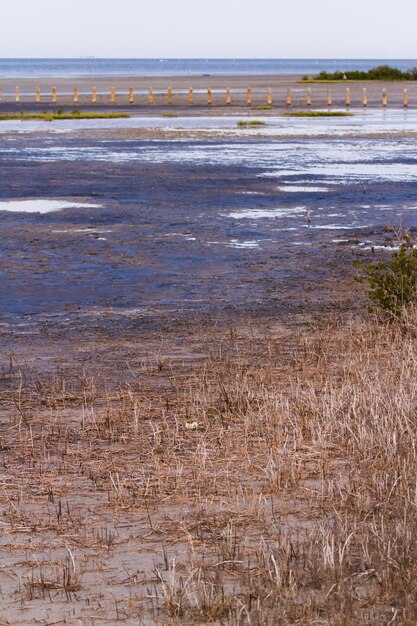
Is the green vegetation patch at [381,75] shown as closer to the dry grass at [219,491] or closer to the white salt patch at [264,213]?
the white salt patch at [264,213]

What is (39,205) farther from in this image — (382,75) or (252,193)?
(382,75)

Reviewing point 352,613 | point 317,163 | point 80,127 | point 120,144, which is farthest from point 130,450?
point 80,127

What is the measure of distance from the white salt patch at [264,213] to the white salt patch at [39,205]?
3065mm

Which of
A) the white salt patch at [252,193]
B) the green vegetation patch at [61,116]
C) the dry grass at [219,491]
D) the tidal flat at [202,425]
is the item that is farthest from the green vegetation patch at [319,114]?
the dry grass at [219,491]

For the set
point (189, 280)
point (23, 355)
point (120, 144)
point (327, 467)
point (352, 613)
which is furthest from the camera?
point (120, 144)

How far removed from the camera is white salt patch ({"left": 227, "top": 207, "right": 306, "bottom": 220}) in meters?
20.5

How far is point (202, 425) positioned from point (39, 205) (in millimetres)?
15204

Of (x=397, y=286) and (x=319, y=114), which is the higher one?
(x=319, y=114)

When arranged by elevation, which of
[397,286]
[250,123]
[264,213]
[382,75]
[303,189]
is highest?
[382,75]

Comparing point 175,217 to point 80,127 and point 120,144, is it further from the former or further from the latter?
point 80,127

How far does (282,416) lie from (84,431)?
55.5 inches

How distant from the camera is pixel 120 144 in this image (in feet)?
128

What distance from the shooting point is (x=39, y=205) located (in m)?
22.4

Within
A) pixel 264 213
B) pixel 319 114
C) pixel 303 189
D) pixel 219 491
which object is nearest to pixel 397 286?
pixel 219 491
